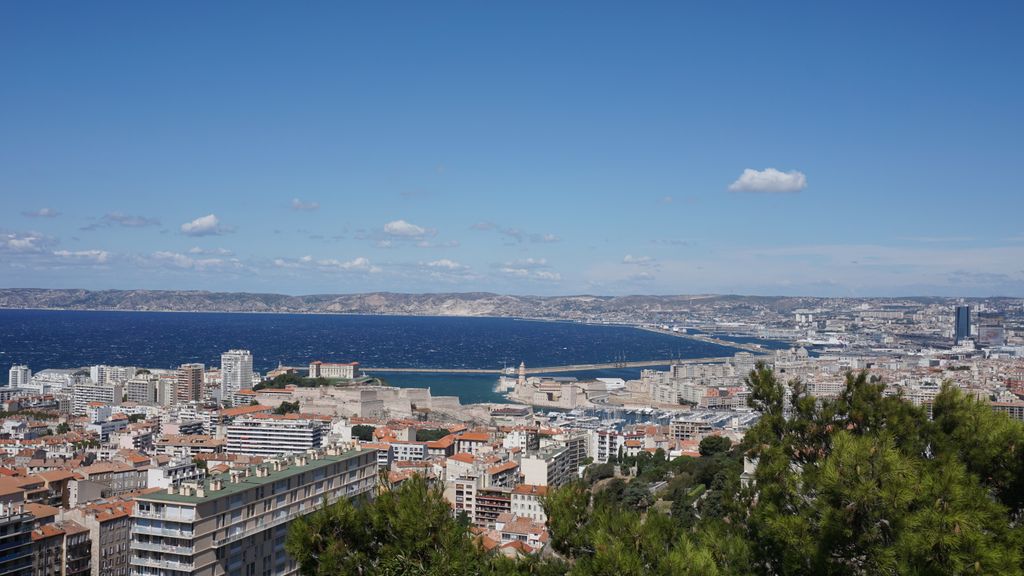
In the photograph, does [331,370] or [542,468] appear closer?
[542,468]

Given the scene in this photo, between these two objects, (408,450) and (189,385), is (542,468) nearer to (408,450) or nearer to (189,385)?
(408,450)

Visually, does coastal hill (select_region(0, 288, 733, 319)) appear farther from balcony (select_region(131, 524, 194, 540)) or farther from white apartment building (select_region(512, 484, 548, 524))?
balcony (select_region(131, 524, 194, 540))

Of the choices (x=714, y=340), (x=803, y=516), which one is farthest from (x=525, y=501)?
(x=714, y=340)

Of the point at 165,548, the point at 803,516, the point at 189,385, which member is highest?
the point at 803,516

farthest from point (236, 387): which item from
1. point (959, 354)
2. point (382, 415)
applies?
point (959, 354)

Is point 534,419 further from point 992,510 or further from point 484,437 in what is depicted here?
point 992,510

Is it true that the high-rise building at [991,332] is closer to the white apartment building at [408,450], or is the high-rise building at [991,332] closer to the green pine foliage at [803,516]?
the white apartment building at [408,450]
